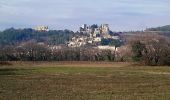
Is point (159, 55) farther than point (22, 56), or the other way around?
point (22, 56)

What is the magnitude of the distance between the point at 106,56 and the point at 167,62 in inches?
1226

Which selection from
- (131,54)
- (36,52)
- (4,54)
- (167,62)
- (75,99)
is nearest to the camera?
(75,99)

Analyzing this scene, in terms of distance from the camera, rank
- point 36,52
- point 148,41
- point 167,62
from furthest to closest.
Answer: point 36,52, point 148,41, point 167,62

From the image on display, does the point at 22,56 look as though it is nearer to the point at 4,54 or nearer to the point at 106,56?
the point at 4,54

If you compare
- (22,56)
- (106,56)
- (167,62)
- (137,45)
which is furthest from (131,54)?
(22,56)

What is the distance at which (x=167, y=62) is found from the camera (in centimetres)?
9762

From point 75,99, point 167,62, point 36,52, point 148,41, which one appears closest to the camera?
point 75,99

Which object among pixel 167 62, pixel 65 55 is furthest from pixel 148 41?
pixel 65 55

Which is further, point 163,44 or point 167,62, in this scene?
point 163,44

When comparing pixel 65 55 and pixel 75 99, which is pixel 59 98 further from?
pixel 65 55

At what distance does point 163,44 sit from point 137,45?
828cm

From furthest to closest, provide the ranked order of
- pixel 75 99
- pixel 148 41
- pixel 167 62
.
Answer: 1. pixel 148 41
2. pixel 167 62
3. pixel 75 99

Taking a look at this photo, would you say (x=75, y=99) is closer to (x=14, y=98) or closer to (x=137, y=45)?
(x=14, y=98)

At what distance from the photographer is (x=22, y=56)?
126 metres
